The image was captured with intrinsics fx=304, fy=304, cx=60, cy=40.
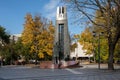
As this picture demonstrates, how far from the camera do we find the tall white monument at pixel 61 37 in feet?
168

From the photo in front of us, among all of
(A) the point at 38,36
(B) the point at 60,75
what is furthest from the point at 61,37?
(B) the point at 60,75

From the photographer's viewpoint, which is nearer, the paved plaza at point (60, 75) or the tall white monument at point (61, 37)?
the paved plaza at point (60, 75)

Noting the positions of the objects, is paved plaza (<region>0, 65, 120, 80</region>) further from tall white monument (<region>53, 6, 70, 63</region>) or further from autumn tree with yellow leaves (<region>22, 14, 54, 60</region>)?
autumn tree with yellow leaves (<region>22, 14, 54, 60</region>)

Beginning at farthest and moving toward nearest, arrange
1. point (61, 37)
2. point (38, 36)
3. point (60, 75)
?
point (38, 36) → point (61, 37) → point (60, 75)

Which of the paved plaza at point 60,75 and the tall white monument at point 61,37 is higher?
the tall white monument at point 61,37

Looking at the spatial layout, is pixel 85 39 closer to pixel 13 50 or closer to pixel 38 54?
pixel 38 54

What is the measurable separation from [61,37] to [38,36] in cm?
566

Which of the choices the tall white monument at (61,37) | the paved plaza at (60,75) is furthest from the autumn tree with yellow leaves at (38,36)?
the paved plaza at (60,75)

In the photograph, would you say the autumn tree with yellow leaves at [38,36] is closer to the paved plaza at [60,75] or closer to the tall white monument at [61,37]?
the tall white monument at [61,37]

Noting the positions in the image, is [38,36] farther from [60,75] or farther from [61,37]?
[60,75]

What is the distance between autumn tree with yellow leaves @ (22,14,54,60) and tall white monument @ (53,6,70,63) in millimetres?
4987

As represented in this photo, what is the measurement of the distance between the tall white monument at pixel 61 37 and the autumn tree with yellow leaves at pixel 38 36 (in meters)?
4.99

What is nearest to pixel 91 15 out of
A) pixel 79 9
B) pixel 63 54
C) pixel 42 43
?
pixel 79 9

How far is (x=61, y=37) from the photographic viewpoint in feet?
175
